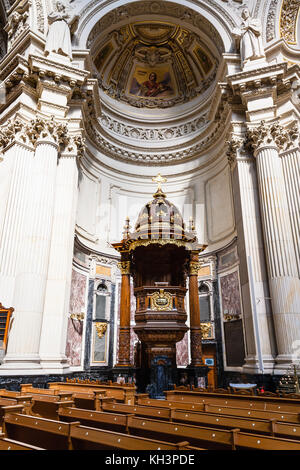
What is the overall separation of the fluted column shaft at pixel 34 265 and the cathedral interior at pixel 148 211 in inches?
1.5

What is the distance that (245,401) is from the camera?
477 centimetres

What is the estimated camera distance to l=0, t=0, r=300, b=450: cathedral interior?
8688 millimetres

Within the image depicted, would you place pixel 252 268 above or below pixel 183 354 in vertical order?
above

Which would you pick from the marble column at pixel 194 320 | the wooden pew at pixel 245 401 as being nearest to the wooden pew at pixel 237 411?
the wooden pew at pixel 245 401

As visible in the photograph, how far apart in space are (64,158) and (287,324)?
27.3 ft

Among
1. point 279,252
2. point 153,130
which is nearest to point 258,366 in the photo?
point 279,252

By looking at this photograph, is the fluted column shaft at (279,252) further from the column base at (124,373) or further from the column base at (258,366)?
the column base at (124,373)

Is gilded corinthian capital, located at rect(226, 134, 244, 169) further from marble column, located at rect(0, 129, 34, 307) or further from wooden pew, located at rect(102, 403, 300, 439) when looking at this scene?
wooden pew, located at rect(102, 403, 300, 439)

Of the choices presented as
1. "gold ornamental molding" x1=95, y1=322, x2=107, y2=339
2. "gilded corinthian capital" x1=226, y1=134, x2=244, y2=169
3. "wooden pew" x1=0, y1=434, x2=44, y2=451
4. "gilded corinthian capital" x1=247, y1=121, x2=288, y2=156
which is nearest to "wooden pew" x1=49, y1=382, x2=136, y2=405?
"wooden pew" x1=0, y1=434, x2=44, y2=451

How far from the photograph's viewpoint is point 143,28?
16453 millimetres

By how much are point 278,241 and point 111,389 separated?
5.91 m

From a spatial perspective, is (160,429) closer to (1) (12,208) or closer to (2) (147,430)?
(2) (147,430)

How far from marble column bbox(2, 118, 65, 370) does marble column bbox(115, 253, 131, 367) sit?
239 centimetres

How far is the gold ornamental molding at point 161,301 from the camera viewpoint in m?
9.61
